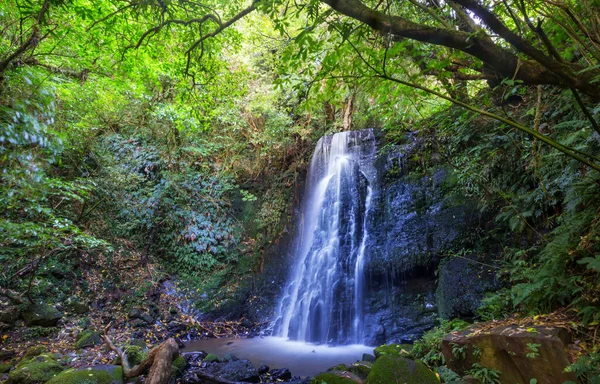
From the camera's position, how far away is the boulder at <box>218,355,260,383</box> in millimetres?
5055

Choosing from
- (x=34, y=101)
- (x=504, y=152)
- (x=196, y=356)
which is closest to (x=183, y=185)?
(x=196, y=356)

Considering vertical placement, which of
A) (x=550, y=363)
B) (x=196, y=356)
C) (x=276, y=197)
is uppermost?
(x=276, y=197)

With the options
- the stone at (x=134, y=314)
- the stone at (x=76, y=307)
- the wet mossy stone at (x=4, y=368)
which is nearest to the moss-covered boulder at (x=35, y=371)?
the wet mossy stone at (x=4, y=368)

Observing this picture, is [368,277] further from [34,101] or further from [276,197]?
[34,101]

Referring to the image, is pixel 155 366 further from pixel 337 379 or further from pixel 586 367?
pixel 586 367

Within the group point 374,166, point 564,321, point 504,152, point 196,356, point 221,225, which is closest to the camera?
point 564,321

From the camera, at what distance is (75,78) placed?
7453 millimetres

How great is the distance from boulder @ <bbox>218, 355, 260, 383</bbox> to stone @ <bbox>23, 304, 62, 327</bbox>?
4186 mm

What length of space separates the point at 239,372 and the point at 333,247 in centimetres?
426

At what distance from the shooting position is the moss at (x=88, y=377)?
13.0 feet

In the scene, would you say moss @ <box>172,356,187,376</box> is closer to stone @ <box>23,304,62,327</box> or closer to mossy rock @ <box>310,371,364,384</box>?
mossy rock @ <box>310,371,364,384</box>

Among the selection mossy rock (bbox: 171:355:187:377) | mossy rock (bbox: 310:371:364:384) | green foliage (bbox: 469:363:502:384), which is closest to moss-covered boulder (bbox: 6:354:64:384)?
mossy rock (bbox: 171:355:187:377)

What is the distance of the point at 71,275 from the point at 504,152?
10668 millimetres

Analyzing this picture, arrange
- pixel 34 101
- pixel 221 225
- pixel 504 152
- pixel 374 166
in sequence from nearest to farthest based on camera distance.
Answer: pixel 34 101 < pixel 504 152 < pixel 374 166 < pixel 221 225
